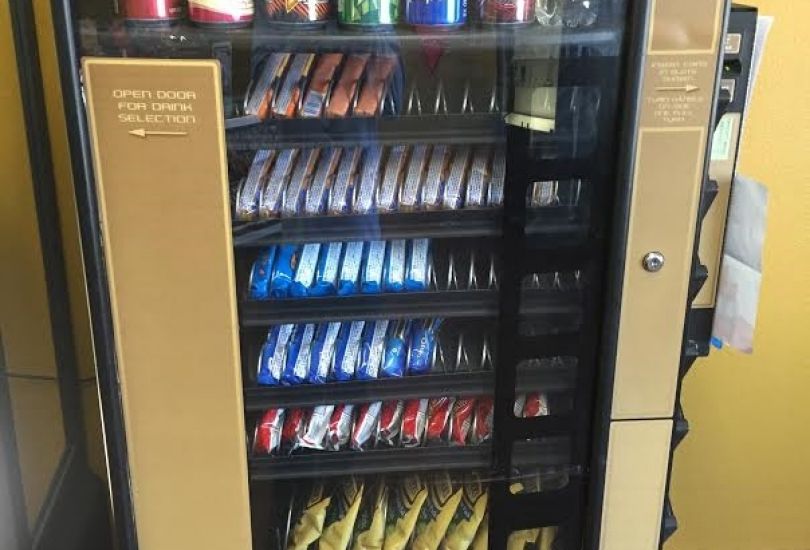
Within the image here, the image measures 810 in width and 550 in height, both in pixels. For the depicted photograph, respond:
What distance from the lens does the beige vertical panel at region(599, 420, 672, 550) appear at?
1.36 meters

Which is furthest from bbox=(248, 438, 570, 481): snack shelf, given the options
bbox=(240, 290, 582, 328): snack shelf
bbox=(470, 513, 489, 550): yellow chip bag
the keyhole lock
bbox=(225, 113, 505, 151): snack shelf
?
bbox=(225, 113, 505, 151): snack shelf

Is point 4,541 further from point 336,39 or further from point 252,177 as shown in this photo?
point 336,39

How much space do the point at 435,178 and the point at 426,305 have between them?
7.5 inches

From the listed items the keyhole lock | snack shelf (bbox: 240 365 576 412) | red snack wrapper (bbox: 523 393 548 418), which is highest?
the keyhole lock

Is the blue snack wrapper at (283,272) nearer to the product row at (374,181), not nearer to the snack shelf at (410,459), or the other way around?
the product row at (374,181)

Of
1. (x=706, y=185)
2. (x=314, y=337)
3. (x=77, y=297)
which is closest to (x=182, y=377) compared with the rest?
(x=314, y=337)

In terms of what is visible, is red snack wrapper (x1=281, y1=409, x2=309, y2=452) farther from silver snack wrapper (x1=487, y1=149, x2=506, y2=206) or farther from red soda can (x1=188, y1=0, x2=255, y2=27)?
red soda can (x1=188, y1=0, x2=255, y2=27)

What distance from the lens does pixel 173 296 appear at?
3.95ft

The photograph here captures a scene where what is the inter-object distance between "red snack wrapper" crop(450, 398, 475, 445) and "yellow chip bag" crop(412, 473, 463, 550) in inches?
4.1

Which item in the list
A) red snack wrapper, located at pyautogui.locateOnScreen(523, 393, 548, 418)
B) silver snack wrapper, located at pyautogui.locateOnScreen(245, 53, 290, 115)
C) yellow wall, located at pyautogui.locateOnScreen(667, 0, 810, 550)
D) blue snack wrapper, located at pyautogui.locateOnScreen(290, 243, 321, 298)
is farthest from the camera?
yellow wall, located at pyautogui.locateOnScreen(667, 0, 810, 550)

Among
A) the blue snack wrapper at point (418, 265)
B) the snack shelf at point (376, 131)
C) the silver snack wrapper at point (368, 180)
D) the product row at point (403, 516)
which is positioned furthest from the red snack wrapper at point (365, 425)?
the snack shelf at point (376, 131)

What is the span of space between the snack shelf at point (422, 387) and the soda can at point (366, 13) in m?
0.53

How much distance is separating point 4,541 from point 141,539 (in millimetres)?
303

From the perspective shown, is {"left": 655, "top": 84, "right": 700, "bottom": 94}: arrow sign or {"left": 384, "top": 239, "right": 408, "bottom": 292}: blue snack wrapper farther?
{"left": 384, "top": 239, "right": 408, "bottom": 292}: blue snack wrapper
